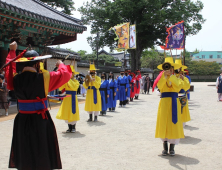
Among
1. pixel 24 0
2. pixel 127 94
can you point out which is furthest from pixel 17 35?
pixel 127 94

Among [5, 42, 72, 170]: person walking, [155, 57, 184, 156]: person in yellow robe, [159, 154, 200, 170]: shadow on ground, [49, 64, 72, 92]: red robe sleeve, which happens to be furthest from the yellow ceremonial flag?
[5, 42, 72, 170]: person walking

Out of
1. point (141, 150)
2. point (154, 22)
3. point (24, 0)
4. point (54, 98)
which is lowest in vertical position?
point (141, 150)

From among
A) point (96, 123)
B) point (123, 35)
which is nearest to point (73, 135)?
point (96, 123)

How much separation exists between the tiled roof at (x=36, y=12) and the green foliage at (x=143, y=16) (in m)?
13.3

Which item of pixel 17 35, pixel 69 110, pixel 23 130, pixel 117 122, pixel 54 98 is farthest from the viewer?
pixel 17 35

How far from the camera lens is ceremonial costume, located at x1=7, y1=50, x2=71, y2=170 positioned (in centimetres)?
321

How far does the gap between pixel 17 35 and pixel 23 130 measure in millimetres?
9571

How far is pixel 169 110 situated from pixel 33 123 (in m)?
2.81

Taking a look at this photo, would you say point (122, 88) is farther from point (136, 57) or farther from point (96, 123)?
point (136, 57)

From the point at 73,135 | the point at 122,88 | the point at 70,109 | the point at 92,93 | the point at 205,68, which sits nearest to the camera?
the point at 73,135

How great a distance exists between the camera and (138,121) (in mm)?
8930

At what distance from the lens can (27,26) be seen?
1118 cm

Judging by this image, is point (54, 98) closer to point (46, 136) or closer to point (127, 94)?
point (46, 136)

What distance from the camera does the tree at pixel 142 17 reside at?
87.9ft
